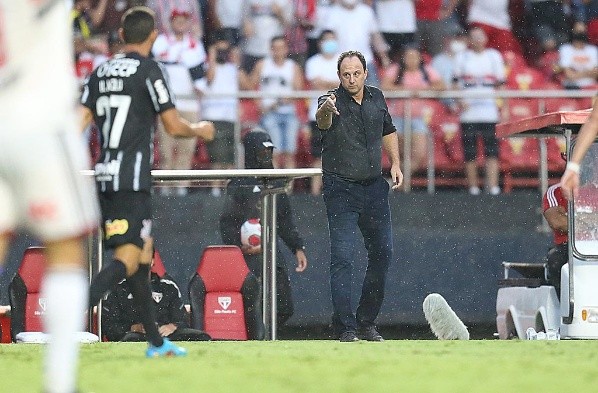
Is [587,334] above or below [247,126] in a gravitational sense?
below

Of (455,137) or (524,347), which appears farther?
(455,137)

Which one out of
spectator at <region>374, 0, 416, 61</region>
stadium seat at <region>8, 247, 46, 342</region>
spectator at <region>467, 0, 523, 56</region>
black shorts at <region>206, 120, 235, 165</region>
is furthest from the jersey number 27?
spectator at <region>467, 0, 523, 56</region>

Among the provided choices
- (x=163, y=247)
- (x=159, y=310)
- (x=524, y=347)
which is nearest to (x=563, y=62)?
(x=163, y=247)

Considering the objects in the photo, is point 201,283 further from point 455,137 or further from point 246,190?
point 455,137

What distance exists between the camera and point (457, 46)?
16.5 m

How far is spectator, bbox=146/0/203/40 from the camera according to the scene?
16219mm

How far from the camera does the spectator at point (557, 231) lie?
39.1 feet

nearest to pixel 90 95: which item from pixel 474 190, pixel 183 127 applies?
pixel 183 127

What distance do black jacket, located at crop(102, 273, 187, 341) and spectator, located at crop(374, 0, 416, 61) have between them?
5771mm

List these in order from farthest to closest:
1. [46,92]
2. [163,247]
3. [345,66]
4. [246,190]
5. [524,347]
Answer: [163,247], [246,190], [345,66], [524,347], [46,92]

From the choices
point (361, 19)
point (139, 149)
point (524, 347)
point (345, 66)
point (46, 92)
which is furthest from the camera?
point (361, 19)

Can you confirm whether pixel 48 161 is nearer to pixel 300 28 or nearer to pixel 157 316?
pixel 157 316

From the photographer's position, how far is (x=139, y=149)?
852cm

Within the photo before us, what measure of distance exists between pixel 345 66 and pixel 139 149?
110 inches
